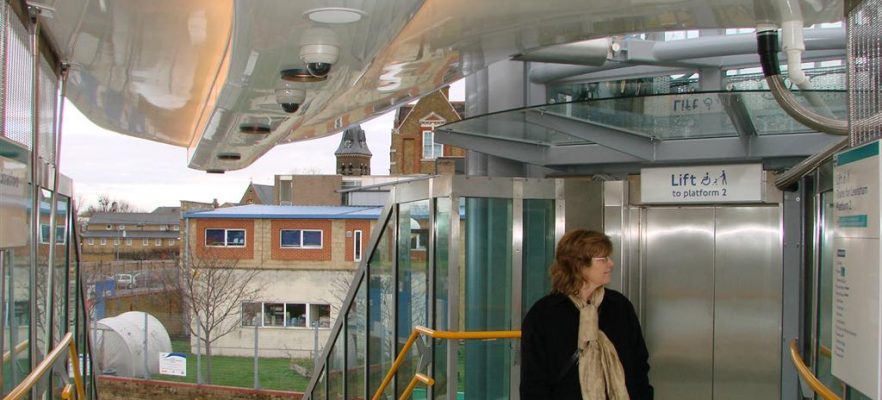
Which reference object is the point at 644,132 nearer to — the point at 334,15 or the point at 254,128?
the point at 254,128

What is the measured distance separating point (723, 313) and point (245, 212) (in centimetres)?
3451

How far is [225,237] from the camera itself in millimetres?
39281

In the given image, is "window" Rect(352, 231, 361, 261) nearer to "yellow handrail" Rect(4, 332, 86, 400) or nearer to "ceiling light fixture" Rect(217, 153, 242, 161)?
"ceiling light fixture" Rect(217, 153, 242, 161)

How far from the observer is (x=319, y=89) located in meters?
4.93

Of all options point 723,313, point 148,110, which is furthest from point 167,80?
point 723,313

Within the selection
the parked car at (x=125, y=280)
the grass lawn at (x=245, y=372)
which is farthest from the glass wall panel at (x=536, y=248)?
the parked car at (x=125, y=280)

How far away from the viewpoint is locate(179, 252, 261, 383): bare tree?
114 feet

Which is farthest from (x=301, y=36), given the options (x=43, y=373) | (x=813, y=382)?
(x=813, y=382)

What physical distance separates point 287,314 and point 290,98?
1301 inches

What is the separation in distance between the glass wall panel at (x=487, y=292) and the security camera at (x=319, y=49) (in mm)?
2914

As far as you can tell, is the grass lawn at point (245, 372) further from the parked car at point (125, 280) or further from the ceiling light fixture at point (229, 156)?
the ceiling light fixture at point (229, 156)

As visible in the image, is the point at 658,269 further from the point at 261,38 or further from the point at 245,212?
the point at 245,212

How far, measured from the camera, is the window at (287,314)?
36969 mm

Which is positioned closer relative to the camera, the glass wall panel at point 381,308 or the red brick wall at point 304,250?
the glass wall panel at point 381,308
